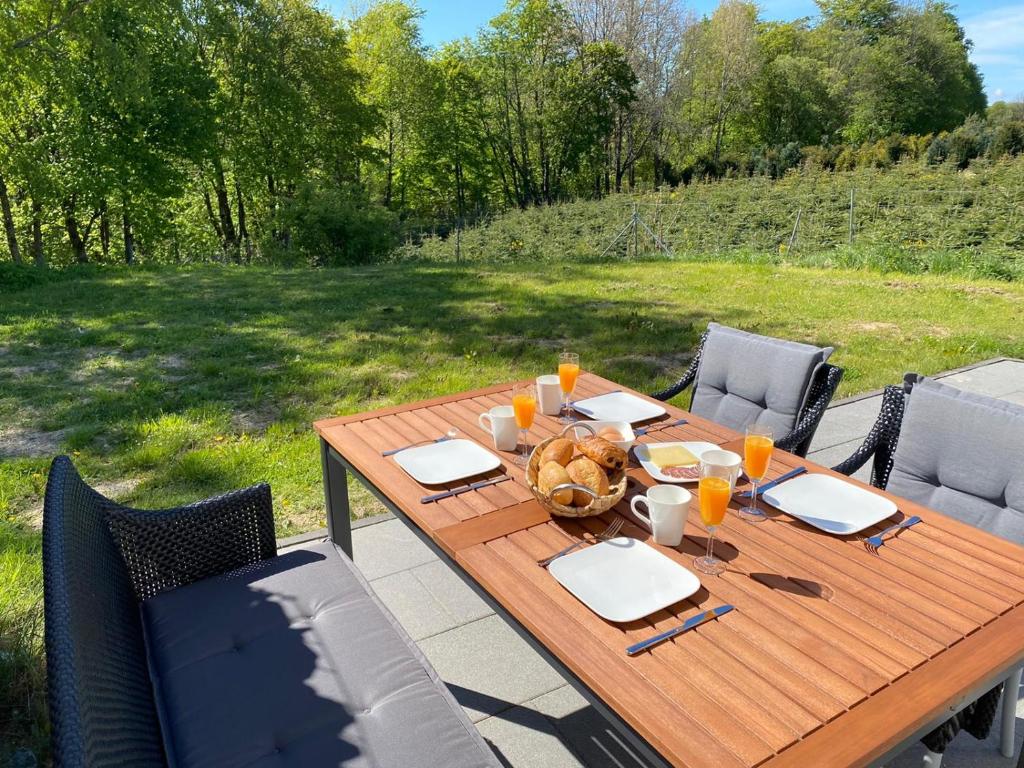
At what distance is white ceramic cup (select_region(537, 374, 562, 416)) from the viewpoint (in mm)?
2459

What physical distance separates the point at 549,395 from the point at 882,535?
1182 millimetres

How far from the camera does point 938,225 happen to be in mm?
11109

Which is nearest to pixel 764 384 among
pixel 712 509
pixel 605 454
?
pixel 605 454

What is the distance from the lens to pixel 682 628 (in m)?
1.28

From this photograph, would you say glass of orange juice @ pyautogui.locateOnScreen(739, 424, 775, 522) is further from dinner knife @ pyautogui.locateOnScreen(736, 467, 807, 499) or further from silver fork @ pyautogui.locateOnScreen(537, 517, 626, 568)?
silver fork @ pyautogui.locateOnScreen(537, 517, 626, 568)

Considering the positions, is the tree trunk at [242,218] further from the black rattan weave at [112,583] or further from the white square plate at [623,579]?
the white square plate at [623,579]

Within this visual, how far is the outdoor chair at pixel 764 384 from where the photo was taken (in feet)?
8.70

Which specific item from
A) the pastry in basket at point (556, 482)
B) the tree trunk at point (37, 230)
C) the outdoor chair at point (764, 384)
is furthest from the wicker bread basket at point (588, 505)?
the tree trunk at point (37, 230)

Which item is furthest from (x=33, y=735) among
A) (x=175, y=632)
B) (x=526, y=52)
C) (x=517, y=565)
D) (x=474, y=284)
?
(x=526, y=52)

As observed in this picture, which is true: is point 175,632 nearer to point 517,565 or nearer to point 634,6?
point 517,565

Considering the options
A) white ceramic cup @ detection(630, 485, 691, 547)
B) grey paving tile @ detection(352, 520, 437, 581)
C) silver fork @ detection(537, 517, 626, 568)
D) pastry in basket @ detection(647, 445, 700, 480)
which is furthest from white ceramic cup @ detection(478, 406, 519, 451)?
grey paving tile @ detection(352, 520, 437, 581)

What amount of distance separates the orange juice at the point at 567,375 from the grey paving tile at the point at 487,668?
0.92 metres

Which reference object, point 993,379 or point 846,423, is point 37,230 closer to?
point 846,423

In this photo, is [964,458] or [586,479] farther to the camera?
[964,458]
